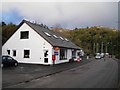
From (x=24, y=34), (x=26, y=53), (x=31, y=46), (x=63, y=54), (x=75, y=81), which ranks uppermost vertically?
(x=24, y=34)

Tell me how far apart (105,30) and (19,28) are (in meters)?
90.5

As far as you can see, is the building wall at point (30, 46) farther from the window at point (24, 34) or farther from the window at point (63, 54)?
the window at point (63, 54)

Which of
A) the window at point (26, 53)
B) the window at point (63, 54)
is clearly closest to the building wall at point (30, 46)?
the window at point (26, 53)

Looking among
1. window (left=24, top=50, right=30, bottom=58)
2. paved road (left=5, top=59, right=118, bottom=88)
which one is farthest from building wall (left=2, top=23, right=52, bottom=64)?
paved road (left=5, top=59, right=118, bottom=88)

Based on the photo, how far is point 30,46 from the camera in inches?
1503

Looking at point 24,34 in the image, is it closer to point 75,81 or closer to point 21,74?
point 21,74

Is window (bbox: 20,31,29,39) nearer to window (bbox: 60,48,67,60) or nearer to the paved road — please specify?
window (bbox: 60,48,67,60)

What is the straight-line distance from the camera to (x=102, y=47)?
13175cm

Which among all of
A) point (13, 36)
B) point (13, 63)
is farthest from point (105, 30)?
point (13, 63)

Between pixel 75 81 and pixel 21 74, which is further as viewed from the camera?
pixel 21 74

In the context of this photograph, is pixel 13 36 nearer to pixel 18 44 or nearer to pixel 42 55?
pixel 18 44

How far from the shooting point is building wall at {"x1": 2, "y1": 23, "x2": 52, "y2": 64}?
3681cm

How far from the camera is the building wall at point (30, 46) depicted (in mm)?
36812

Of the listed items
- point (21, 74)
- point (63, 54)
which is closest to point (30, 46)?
point (63, 54)
